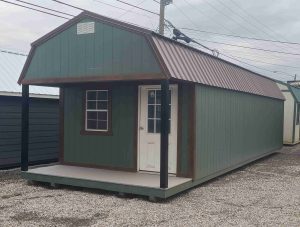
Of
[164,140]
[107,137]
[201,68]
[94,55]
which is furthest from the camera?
[107,137]

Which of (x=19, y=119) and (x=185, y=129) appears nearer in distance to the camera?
(x=185, y=129)

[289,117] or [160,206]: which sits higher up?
[289,117]

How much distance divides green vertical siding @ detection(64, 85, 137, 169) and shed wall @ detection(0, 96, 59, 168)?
1790 mm

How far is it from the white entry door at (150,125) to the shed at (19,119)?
397cm

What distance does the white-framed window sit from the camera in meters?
10.5

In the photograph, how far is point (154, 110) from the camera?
9844mm

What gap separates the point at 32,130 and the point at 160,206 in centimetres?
637

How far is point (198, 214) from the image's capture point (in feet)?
23.2

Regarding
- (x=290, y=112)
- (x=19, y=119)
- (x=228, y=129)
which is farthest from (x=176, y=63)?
(x=290, y=112)

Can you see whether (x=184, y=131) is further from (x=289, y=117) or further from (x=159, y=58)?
(x=289, y=117)

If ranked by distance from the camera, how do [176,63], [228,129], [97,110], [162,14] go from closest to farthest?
[176,63] < [97,110] < [228,129] < [162,14]

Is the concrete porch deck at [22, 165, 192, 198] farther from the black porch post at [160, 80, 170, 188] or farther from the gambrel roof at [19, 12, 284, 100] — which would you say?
the gambrel roof at [19, 12, 284, 100]

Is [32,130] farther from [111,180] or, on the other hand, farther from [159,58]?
[159,58]

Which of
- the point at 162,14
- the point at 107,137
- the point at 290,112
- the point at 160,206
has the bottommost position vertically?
the point at 160,206
